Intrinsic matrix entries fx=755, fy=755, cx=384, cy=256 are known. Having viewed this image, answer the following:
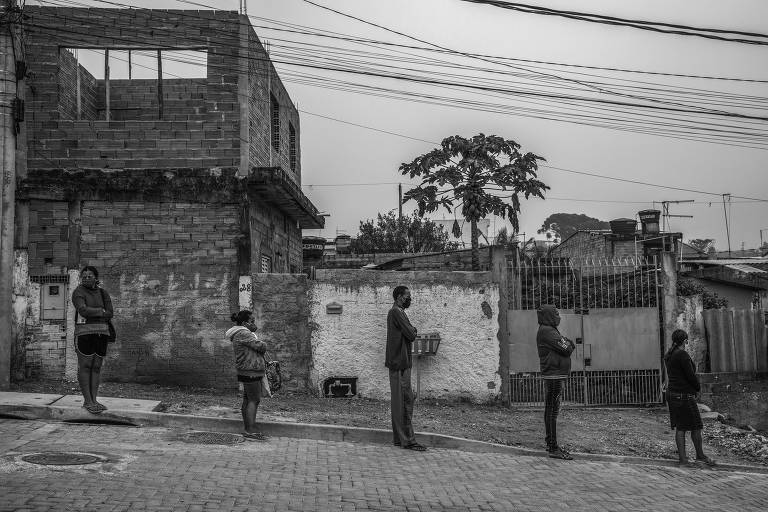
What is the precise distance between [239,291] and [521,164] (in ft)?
21.9

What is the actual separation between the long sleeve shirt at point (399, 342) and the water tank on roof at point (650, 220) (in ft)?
62.6

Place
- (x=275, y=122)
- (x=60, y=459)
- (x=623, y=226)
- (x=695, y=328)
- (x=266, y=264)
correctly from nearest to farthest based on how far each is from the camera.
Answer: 1. (x=60, y=459)
2. (x=695, y=328)
3. (x=266, y=264)
4. (x=275, y=122)
5. (x=623, y=226)

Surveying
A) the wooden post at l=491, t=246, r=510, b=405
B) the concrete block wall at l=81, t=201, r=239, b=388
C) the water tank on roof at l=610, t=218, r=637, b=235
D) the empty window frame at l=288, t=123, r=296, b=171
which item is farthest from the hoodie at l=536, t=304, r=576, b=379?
the water tank on roof at l=610, t=218, r=637, b=235

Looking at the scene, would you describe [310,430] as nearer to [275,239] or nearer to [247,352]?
[247,352]

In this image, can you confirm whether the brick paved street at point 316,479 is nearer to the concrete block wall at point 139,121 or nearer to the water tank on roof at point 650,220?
the concrete block wall at point 139,121

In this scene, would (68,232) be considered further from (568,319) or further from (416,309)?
(568,319)

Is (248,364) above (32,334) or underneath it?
underneath

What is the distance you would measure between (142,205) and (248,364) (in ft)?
16.3

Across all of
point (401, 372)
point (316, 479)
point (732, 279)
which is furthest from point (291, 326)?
point (732, 279)

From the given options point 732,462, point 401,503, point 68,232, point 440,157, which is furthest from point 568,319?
point 68,232

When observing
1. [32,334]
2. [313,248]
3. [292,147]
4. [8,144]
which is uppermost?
[292,147]

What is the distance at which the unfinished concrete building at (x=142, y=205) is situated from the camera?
12.3 meters

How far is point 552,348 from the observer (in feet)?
29.2

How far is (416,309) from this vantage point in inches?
489
